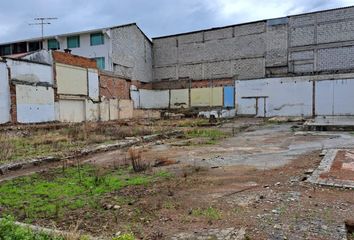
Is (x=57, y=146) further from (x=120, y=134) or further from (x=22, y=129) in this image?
(x=22, y=129)

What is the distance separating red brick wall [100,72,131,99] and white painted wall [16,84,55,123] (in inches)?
224

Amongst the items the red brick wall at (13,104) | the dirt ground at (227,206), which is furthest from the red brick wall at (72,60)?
the dirt ground at (227,206)

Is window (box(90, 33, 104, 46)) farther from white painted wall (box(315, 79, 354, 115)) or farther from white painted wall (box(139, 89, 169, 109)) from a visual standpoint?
white painted wall (box(315, 79, 354, 115))

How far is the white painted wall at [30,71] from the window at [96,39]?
11914 mm

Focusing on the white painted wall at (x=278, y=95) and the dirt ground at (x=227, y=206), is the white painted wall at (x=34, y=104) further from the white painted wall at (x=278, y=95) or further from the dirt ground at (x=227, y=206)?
the white painted wall at (x=278, y=95)

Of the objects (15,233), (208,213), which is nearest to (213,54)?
(208,213)

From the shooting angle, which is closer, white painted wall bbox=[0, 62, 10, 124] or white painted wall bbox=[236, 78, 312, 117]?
white painted wall bbox=[0, 62, 10, 124]

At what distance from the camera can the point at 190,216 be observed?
4.41 meters

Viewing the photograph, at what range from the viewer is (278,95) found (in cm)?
2944

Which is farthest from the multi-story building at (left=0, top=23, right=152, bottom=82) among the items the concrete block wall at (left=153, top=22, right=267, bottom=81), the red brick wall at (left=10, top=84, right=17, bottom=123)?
the red brick wall at (left=10, top=84, right=17, bottom=123)

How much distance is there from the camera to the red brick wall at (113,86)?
86.0 ft

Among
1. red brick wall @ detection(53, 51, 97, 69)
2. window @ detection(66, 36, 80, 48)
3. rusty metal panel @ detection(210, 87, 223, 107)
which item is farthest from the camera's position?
window @ detection(66, 36, 80, 48)

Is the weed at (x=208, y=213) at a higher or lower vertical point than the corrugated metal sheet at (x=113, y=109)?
Answer: lower

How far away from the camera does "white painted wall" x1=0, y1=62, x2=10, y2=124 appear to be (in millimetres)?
17500
